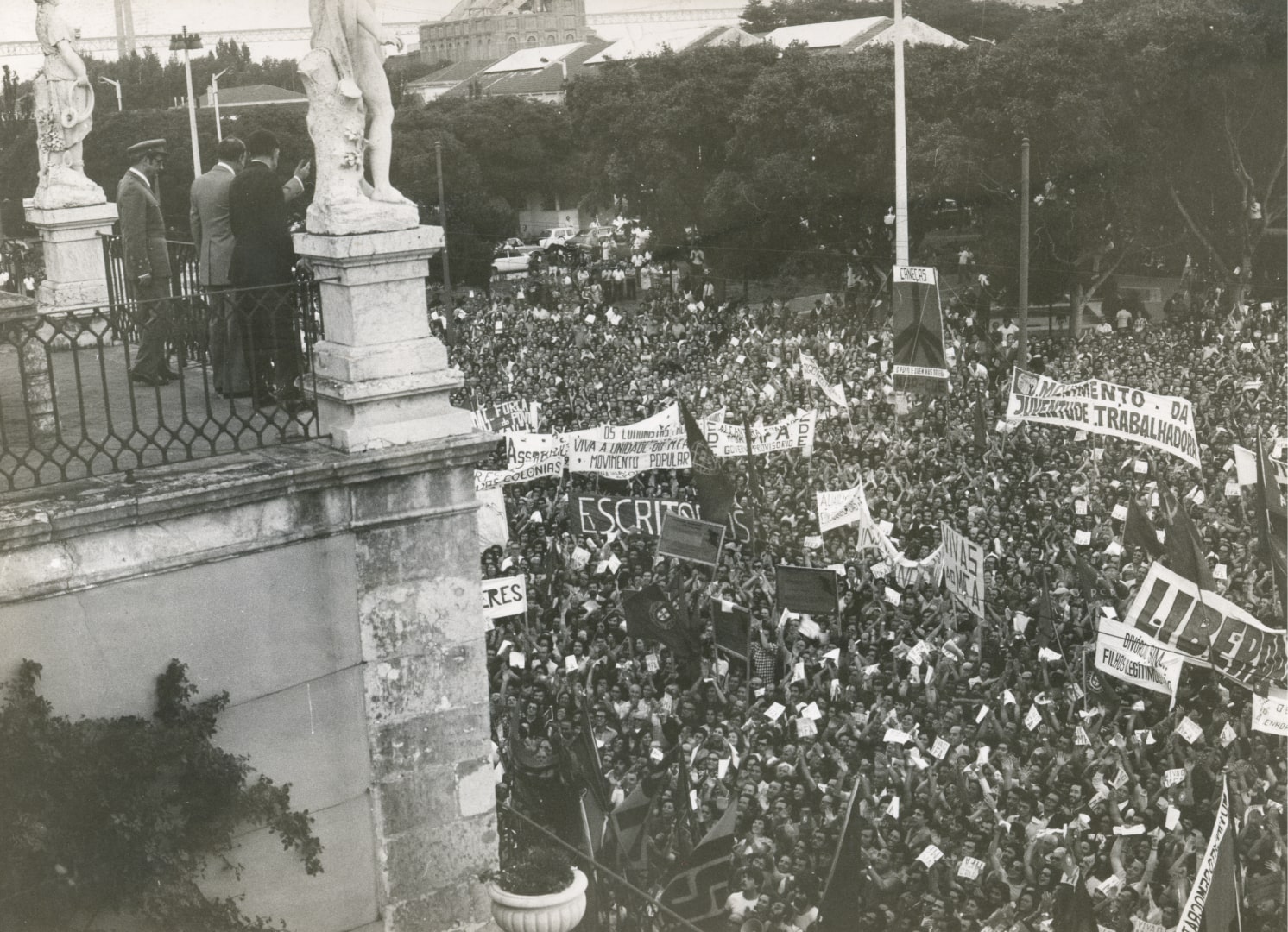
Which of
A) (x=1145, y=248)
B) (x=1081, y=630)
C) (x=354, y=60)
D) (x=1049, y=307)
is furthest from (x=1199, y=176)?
(x=354, y=60)

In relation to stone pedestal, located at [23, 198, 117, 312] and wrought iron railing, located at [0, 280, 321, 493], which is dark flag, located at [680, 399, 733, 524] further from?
wrought iron railing, located at [0, 280, 321, 493]

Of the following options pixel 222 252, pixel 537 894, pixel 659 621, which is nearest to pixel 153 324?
pixel 222 252

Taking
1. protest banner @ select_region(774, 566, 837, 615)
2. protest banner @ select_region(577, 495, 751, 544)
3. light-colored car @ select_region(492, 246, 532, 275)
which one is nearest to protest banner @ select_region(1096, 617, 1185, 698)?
protest banner @ select_region(774, 566, 837, 615)

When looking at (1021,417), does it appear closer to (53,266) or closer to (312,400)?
(53,266)

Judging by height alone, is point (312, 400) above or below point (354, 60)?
below

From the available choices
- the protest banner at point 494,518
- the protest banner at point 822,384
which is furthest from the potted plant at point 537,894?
the protest banner at point 822,384

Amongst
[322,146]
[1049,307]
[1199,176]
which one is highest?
[322,146]
